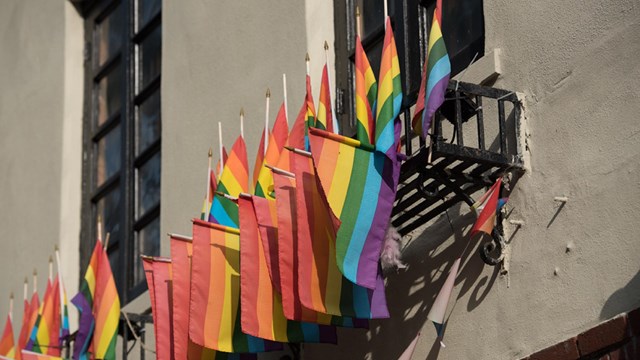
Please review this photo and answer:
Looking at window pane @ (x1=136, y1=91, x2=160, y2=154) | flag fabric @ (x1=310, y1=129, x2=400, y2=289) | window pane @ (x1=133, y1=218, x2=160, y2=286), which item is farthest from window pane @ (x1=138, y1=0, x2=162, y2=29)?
flag fabric @ (x1=310, y1=129, x2=400, y2=289)

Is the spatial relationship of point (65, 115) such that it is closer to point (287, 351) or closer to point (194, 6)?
point (194, 6)

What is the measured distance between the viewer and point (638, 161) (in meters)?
8.35

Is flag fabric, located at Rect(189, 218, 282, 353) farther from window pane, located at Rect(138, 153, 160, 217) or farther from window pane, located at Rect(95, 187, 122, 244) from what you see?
window pane, located at Rect(95, 187, 122, 244)

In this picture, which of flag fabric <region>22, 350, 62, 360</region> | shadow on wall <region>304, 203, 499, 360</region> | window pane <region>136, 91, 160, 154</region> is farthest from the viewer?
window pane <region>136, 91, 160, 154</region>

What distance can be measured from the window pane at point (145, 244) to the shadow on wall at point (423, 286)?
3.51 m

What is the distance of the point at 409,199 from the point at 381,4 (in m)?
2.16

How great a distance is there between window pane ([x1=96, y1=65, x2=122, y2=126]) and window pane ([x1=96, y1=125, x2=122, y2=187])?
0.82ft

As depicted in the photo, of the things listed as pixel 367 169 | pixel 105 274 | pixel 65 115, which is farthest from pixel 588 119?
pixel 65 115

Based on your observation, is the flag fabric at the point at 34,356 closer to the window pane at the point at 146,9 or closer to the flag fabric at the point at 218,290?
the flag fabric at the point at 218,290

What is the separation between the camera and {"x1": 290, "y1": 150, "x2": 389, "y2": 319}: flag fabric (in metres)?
9.26

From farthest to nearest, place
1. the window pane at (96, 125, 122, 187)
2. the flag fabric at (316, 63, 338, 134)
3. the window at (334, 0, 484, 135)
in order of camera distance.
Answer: the window pane at (96, 125, 122, 187)
the window at (334, 0, 484, 135)
the flag fabric at (316, 63, 338, 134)

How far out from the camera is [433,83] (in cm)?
891

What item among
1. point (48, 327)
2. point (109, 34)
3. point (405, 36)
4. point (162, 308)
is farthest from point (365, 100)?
point (109, 34)

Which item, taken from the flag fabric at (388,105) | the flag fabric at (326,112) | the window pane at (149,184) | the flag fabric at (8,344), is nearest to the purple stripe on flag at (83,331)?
the flag fabric at (8,344)
